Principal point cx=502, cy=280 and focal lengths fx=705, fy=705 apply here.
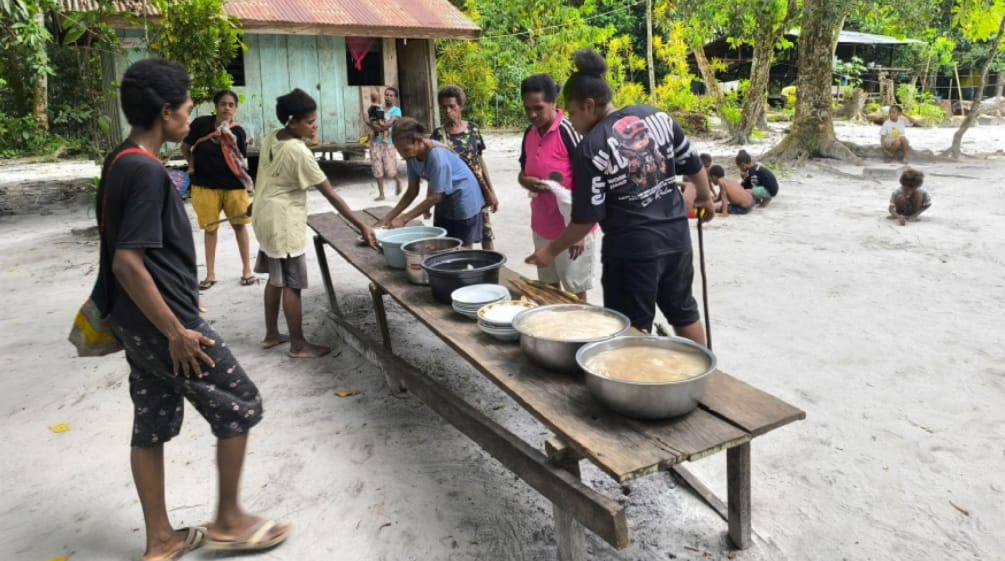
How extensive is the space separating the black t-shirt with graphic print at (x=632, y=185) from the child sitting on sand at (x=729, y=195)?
5.57 meters

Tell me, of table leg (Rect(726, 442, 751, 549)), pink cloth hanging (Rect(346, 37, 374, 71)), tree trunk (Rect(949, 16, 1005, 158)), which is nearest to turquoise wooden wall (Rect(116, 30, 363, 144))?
pink cloth hanging (Rect(346, 37, 374, 71))

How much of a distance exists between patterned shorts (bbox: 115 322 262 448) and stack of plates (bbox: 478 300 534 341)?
88cm

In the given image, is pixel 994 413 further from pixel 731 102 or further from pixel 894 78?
pixel 894 78

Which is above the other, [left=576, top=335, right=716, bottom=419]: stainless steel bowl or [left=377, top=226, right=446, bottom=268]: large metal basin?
[left=377, top=226, right=446, bottom=268]: large metal basin

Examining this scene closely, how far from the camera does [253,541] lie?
2592 millimetres

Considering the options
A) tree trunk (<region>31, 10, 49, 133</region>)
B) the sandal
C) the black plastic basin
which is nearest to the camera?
the sandal

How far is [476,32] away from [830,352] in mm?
9158

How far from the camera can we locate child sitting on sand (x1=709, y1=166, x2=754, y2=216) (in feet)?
27.7

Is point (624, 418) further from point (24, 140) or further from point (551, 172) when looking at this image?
point (24, 140)

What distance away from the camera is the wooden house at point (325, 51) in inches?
412

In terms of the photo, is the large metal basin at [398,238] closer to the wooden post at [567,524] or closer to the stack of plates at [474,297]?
the stack of plates at [474,297]

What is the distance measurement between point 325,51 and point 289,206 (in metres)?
8.22

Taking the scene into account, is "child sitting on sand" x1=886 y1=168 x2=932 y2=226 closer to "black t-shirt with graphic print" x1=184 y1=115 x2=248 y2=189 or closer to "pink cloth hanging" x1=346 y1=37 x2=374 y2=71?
"black t-shirt with graphic print" x1=184 y1=115 x2=248 y2=189

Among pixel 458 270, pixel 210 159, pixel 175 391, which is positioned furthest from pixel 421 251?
pixel 210 159
